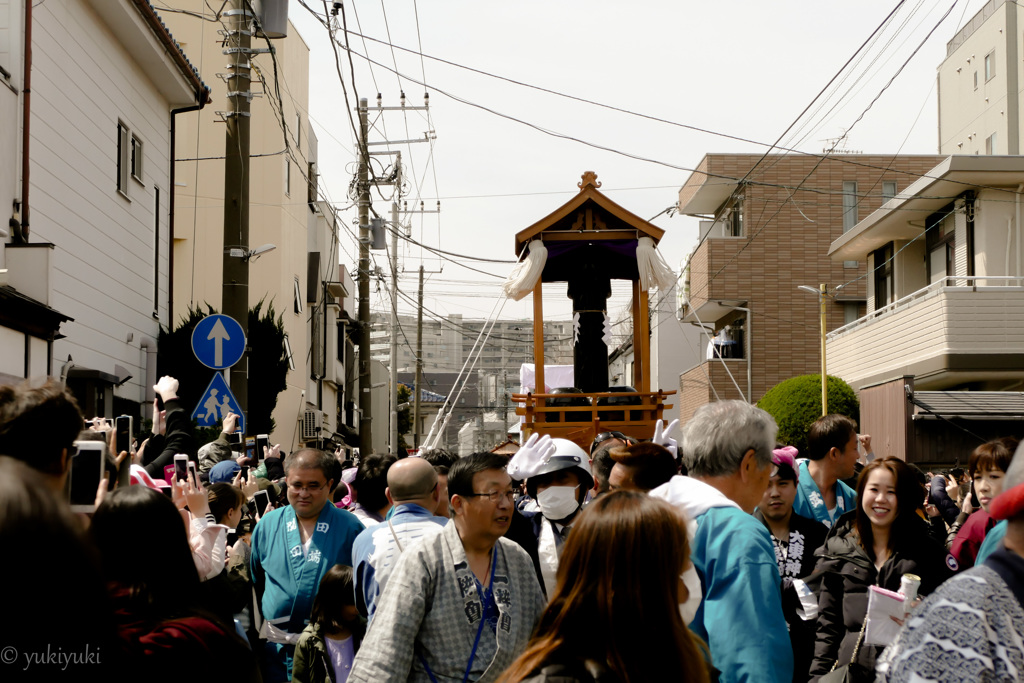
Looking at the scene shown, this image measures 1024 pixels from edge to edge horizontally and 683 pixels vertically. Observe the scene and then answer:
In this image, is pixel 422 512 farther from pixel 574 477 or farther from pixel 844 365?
pixel 844 365

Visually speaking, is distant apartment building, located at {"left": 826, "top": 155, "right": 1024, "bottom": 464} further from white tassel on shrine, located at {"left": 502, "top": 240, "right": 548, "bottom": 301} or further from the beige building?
the beige building

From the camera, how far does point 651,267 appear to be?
1363 centimetres

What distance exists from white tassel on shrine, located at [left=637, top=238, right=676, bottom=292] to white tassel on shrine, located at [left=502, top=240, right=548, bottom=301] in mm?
1214

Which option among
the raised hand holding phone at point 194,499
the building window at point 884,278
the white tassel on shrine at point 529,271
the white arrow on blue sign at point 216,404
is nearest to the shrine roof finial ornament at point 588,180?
the white tassel on shrine at point 529,271

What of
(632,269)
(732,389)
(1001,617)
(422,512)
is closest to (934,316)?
(632,269)

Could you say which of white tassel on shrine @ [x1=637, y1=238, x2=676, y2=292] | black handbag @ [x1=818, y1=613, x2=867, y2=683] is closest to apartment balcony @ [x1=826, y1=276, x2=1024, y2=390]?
white tassel on shrine @ [x1=637, y1=238, x2=676, y2=292]

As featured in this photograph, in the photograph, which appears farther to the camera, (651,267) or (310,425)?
(310,425)

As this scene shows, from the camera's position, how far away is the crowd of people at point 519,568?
2.07m

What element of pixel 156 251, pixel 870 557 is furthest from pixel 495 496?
pixel 156 251

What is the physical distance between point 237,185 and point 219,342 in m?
2.03

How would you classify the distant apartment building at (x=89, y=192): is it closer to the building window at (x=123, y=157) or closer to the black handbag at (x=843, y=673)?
the building window at (x=123, y=157)

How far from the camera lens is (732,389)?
33.8 m

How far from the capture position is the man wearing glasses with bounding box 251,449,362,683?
5.78 m

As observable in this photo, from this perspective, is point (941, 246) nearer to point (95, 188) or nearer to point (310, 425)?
point (95, 188)
